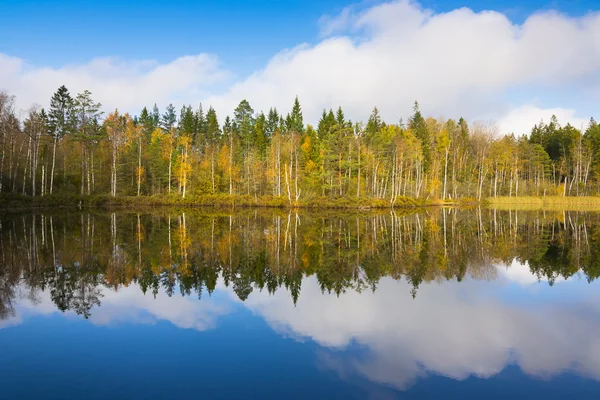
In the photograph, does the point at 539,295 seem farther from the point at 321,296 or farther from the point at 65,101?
the point at 65,101

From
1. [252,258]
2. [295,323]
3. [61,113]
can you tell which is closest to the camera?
[295,323]

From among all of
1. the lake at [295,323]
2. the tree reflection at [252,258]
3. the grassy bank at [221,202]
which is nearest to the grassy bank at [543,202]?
the grassy bank at [221,202]

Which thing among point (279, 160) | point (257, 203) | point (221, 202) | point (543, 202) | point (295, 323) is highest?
point (279, 160)

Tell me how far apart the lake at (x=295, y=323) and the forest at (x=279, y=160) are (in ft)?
110

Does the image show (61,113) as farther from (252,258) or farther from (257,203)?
(252,258)

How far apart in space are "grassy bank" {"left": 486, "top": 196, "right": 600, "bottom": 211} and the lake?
45370 millimetres

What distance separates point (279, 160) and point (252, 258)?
3847cm

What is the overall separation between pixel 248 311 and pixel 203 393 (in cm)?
371

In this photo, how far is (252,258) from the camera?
1530 centimetres

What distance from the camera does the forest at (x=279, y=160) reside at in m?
47.7

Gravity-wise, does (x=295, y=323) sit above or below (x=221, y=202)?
below

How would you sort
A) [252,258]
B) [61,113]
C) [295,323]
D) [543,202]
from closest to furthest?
[295,323] → [252,258] → [61,113] → [543,202]

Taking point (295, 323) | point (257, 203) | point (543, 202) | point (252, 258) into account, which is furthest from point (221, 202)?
point (543, 202)

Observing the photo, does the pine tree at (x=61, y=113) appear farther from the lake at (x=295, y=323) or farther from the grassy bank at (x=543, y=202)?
the grassy bank at (x=543, y=202)
